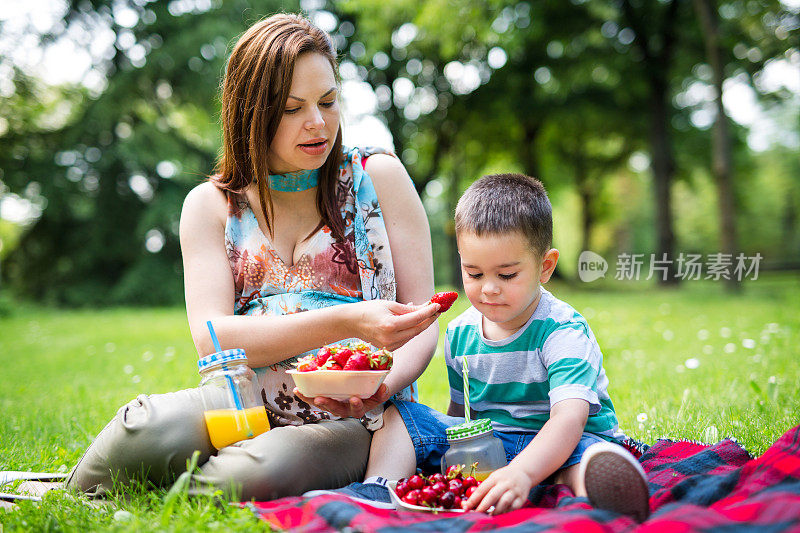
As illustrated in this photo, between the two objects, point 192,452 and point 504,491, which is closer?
point 504,491

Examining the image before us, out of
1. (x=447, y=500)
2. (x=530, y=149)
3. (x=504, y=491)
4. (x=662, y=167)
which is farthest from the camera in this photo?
(x=530, y=149)

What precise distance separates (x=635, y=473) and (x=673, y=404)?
2.15 m

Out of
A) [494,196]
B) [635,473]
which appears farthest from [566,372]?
[494,196]

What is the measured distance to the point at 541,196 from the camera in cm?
251

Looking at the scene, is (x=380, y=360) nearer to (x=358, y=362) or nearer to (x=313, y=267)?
(x=358, y=362)

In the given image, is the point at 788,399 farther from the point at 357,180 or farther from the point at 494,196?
the point at 357,180

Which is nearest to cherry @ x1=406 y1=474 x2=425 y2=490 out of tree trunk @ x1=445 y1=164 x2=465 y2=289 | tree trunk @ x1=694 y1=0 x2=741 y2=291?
tree trunk @ x1=694 y1=0 x2=741 y2=291

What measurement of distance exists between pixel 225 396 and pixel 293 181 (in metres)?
0.93

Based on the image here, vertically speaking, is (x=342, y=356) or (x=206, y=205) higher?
(x=206, y=205)

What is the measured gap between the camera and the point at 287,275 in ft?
8.70

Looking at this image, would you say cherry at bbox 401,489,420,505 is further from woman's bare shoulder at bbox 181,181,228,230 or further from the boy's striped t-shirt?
woman's bare shoulder at bbox 181,181,228,230

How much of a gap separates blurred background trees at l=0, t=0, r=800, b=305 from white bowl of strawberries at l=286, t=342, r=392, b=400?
12.2m

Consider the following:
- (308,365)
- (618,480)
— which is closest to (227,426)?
(308,365)

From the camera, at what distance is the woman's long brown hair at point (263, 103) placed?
2.47 metres
